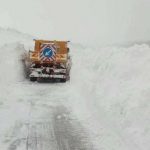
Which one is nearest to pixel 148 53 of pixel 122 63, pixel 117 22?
pixel 122 63

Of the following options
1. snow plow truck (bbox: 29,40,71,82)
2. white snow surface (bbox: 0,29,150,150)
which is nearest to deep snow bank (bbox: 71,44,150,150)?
white snow surface (bbox: 0,29,150,150)

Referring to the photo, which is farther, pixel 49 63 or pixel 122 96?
pixel 49 63

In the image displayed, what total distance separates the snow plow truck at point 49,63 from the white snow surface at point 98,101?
0.56m

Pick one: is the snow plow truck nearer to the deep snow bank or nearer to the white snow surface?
the white snow surface

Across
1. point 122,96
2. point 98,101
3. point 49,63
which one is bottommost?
point 98,101

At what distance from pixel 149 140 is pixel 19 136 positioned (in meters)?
2.82

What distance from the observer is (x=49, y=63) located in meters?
21.0

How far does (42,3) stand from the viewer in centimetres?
11625

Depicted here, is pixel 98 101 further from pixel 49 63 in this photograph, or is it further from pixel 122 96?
pixel 49 63

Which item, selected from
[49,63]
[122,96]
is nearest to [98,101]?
[122,96]

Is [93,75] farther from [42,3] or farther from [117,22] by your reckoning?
[42,3]

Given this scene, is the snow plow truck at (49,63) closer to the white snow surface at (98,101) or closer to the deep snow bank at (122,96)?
the white snow surface at (98,101)

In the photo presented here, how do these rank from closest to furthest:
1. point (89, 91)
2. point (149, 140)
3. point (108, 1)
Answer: point (149, 140), point (89, 91), point (108, 1)

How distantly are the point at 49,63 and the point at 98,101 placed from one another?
827 cm
